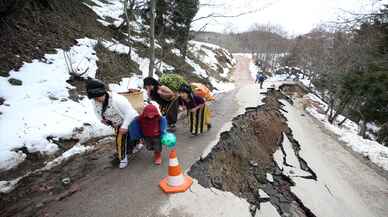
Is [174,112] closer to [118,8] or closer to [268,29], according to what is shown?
[118,8]

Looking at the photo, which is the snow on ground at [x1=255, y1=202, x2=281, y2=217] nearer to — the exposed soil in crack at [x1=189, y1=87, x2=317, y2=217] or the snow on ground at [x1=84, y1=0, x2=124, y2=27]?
the exposed soil in crack at [x1=189, y1=87, x2=317, y2=217]

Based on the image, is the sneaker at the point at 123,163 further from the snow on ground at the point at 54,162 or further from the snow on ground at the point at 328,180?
the snow on ground at the point at 328,180

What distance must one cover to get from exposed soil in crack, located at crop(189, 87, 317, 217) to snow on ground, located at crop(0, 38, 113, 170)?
9.48 ft

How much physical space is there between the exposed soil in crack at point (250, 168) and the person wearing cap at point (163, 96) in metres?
1.34

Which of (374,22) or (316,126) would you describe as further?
(316,126)

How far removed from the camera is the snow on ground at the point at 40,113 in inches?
150

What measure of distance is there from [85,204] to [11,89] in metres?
4.14

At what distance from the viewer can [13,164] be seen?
344 centimetres

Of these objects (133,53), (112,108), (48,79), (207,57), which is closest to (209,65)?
(207,57)

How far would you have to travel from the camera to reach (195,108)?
15.4ft

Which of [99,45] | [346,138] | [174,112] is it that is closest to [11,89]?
[174,112]

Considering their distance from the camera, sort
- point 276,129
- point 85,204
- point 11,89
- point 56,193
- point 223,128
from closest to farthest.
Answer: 1. point 85,204
2. point 56,193
3. point 11,89
4. point 223,128
5. point 276,129

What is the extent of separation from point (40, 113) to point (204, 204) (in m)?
4.32

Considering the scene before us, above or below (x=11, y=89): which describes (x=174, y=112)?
below
